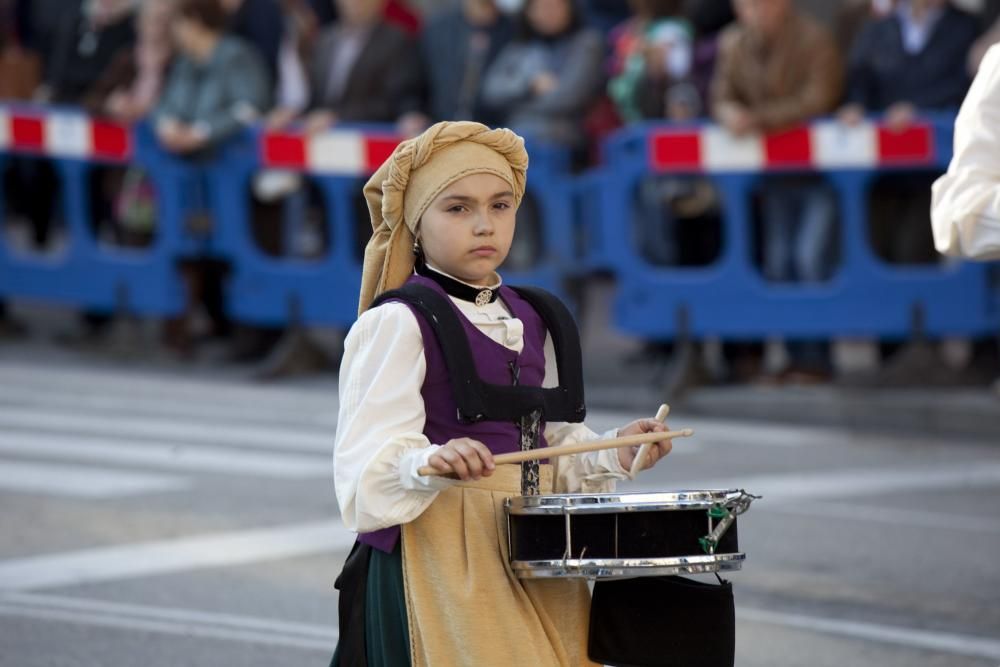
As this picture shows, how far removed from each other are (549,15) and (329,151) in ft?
5.38

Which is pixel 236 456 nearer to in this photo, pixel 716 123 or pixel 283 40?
pixel 716 123

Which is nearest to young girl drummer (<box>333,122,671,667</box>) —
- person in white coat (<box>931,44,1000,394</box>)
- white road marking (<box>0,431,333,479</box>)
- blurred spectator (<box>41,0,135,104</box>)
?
person in white coat (<box>931,44,1000,394</box>)

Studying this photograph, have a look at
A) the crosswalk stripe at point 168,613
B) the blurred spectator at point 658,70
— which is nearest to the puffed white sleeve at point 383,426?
the crosswalk stripe at point 168,613

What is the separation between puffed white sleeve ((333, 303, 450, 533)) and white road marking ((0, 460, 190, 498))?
5.10 metres

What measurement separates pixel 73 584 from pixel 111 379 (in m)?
5.67

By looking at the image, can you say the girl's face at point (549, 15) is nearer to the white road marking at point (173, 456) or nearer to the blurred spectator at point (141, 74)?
the blurred spectator at point (141, 74)

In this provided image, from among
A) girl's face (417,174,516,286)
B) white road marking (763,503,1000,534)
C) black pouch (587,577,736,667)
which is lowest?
white road marking (763,503,1000,534)

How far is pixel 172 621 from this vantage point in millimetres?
6910

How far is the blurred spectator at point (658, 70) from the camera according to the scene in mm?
12039

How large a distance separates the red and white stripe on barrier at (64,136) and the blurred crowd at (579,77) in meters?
0.12

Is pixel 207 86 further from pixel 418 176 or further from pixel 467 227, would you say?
pixel 467 227

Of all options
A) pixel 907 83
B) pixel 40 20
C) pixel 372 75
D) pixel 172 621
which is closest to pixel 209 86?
pixel 372 75

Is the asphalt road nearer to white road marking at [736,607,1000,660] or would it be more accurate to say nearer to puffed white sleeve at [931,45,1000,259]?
white road marking at [736,607,1000,660]

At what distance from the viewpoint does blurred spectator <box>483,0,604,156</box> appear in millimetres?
12430
